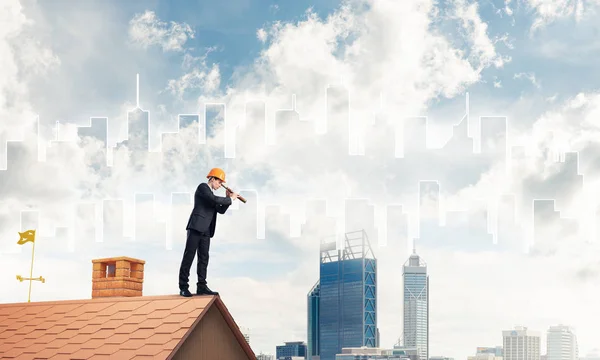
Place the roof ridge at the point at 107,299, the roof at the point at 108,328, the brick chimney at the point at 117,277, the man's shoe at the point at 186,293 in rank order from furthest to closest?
the brick chimney at the point at 117,277, the roof ridge at the point at 107,299, the man's shoe at the point at 186,293, the roof at the point at 108,328

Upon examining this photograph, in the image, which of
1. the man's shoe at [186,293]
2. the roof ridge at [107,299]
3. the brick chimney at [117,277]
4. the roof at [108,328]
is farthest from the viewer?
the brick chimney at [117,277]

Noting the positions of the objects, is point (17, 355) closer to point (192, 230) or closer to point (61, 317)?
point (61, 317)

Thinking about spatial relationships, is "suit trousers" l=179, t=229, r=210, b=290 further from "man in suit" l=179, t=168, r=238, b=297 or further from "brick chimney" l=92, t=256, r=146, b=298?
"brick chimney" l=92, t=256, r=146, b=298

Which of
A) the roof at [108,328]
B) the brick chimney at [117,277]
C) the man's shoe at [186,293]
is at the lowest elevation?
A: the roof at [108,328]

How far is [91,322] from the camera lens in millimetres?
16547

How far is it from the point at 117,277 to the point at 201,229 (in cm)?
359

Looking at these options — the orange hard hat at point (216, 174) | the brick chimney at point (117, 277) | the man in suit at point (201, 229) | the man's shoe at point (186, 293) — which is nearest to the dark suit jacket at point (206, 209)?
the man in suit at point (201, 229)

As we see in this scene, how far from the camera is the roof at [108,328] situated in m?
14.7

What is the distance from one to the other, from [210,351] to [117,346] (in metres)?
1.86

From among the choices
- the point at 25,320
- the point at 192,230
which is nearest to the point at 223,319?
the point at 192,230

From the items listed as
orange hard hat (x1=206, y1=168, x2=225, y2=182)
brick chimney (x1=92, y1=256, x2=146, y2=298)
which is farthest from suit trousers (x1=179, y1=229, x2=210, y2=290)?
brick chimney (x1=92, y1=256, x2=146, y2=298)

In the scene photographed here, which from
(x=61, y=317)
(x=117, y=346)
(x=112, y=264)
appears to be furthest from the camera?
(x=112, y=264)

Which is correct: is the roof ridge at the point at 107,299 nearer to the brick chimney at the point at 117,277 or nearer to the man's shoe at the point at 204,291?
the man's shoe at the point at 204,291

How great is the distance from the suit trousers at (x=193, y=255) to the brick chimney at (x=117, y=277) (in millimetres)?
2833
